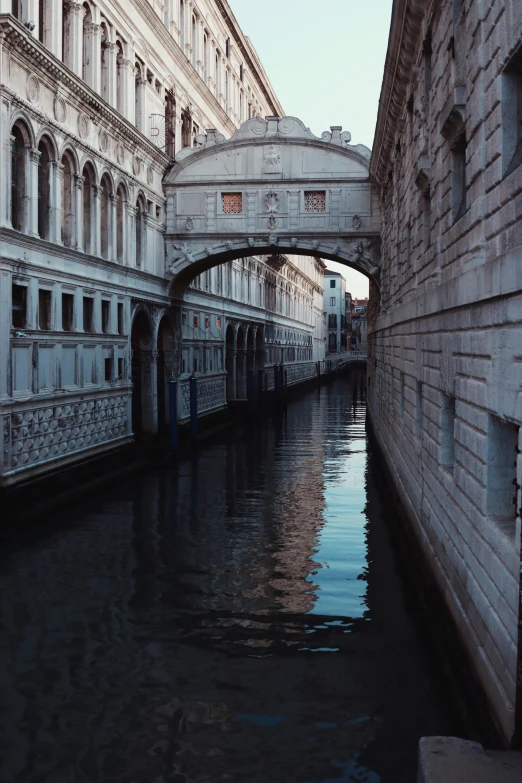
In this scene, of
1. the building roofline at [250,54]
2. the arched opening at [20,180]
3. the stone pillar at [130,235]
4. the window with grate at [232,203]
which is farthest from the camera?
the building roofline at [250,54]

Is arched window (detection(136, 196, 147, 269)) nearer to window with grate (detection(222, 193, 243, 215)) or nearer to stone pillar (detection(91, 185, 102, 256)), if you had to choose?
window with grate (detection(222, 193, 243, 215))

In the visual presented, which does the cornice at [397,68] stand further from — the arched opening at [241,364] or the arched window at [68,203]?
the arched opening at [241,364]

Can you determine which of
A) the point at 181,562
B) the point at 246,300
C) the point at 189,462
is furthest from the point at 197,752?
the point at 246,300

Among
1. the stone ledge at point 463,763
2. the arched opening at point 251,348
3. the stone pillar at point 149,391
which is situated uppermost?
the arched opening at point 251,348

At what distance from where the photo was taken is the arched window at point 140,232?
63.4 feet

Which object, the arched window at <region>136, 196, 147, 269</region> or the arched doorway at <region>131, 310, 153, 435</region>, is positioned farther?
the arched doorway at <region>131, 310, 153, 435</region>

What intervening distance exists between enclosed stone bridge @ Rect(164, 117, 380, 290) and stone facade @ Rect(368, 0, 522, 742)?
29.3 feet

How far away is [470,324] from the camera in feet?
20.7

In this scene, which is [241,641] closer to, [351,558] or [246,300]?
[351,558]

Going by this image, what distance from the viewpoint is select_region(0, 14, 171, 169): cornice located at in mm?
11602

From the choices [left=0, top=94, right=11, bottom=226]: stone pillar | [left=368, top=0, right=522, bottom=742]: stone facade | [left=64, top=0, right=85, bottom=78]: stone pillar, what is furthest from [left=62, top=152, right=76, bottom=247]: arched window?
[left=368, top=0, right=522, bottom=742]: stone facade

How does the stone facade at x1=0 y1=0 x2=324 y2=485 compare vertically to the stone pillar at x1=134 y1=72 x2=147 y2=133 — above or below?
below

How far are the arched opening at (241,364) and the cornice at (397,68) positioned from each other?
16.0m

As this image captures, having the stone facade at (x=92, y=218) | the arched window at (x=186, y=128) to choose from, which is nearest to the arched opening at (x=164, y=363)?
the stone facade at (x=92, y=218)
